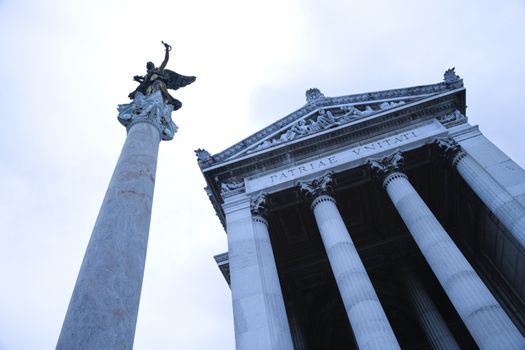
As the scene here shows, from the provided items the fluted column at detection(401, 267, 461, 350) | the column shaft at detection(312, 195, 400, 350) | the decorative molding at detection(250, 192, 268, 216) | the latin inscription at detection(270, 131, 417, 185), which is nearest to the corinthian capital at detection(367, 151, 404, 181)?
the latin inscription at detection(270, 131, 417, 185)

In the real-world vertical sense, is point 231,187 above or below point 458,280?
above

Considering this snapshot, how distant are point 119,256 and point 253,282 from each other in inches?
375

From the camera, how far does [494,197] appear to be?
17.1 metres

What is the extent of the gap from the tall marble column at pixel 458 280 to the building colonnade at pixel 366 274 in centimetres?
3

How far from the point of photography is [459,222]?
22797 mm

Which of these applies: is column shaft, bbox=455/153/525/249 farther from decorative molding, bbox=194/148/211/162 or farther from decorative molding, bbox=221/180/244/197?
decorative molding, bbox=194/148/211/162

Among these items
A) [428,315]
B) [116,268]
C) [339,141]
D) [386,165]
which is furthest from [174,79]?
[428,315]

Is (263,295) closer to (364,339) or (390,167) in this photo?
(364,339)

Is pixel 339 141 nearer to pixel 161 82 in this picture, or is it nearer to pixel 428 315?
pixel 428 315

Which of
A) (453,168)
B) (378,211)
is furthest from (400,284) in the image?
(453,168)

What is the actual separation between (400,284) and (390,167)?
737 cm

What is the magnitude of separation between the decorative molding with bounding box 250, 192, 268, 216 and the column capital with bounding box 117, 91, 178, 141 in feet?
24.9

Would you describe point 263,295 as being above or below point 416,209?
below

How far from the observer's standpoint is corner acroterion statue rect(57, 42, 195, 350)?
652 centimetres
